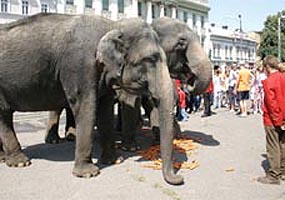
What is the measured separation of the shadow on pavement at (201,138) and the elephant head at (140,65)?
140 inches

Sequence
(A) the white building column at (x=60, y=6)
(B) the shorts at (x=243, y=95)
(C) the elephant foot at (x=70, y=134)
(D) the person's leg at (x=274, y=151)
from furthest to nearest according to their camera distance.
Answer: (A) the white building column at (x=60, y=6) → (B) the shorts at (x=243, y=95) → (C) the elephant foot at (x=70, y=134) → (D) the person's leg at (x=274, y=151)

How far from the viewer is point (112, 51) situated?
763 centimetres

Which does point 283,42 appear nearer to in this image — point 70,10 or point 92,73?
point 70,10

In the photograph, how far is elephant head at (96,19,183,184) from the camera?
7452mm

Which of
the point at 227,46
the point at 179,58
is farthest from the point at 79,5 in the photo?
the point at 179,58

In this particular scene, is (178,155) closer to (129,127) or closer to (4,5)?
(129,127)

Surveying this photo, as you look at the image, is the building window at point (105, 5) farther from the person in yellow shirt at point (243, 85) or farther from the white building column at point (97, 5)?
the person in yellow shirt at point (243, 85)

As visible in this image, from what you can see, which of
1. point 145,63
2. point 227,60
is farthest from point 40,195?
point 227,60

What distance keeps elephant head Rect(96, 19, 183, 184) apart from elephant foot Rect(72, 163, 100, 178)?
46.6 inches

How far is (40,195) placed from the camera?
6.85 meters

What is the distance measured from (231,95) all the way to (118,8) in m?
49.4

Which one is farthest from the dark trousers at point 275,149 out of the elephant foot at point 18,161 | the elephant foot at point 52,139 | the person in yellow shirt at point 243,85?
the person in yellow shirt at point 243,85

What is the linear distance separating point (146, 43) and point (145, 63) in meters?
0.31

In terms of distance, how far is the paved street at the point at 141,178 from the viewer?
6.89m
